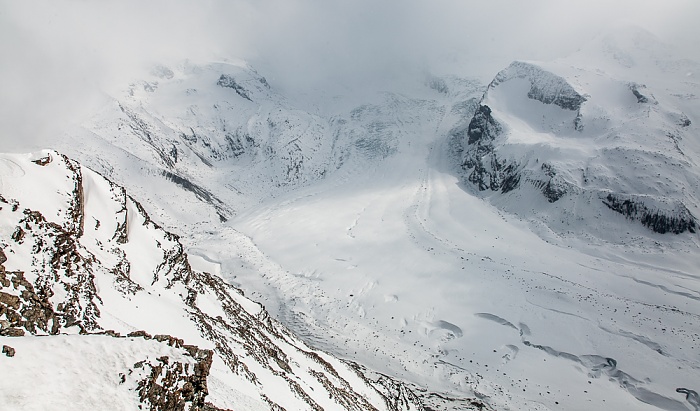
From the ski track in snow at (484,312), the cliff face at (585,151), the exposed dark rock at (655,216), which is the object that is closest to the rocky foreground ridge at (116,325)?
the ski track in snow at (484,312)

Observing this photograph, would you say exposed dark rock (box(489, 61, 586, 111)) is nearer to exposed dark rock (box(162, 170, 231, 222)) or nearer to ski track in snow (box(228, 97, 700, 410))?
ski track in snow (box(228, 97, 700, 410))

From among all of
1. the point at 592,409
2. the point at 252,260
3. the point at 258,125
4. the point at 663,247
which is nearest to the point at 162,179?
the point at 252,260

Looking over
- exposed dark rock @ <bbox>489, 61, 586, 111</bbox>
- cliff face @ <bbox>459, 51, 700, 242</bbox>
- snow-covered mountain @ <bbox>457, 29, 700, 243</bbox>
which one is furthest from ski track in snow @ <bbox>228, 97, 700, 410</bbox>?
exposed dark rock @ <bbox>489, 61, 586, 111</bbox>

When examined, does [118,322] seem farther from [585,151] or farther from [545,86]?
[545,86]

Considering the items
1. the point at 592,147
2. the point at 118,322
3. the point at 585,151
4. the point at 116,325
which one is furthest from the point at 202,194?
the point at 592,147

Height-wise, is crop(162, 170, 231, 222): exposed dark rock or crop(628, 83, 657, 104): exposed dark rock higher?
crop(628, 83, 657, 104): exposed dark rock

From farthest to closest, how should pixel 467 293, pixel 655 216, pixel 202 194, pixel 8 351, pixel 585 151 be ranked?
pixel 202 194 < pixel 585 151 < pixel 655 216 < pixel 467 293 < pixel 8 351

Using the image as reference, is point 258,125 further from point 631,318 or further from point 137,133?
point 631,318
